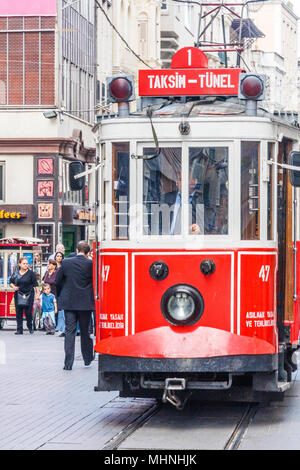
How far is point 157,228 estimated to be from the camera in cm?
1102

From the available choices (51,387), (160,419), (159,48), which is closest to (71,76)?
(159,48)

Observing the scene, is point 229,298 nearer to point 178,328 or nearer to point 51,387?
point 178,328

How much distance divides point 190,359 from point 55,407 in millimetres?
2423

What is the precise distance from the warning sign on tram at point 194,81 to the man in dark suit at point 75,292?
16.4ft

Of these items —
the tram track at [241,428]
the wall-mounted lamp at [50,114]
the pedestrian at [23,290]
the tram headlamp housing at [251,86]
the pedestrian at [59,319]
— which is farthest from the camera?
the wall-mounted lamp at [50,114]

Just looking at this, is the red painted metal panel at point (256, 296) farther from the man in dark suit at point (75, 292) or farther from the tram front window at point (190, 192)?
the man in dark suit at point (75, 292)

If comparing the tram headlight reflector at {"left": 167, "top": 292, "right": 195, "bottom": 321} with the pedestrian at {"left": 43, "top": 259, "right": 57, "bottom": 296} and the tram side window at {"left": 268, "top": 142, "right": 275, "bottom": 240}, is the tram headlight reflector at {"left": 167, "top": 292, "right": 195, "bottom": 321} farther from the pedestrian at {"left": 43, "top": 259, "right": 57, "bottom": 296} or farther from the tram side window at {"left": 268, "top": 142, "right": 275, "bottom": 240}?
the pedestrian at {"left": 43, "top": 259, "right": 57, "bottom": 296}

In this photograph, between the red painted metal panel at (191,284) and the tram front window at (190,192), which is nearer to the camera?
the red painted metal panel at (191,284)

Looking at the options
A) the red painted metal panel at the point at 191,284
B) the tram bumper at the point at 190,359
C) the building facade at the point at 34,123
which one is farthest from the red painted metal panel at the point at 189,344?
the building facade at the point at 34,123

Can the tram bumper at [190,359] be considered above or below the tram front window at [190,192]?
below

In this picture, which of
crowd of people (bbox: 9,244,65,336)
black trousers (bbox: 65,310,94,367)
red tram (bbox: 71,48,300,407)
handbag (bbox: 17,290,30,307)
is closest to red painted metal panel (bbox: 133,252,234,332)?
red tram (bbox: 71,48,300,407)

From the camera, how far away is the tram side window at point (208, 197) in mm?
10945

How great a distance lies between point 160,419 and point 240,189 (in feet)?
8.12

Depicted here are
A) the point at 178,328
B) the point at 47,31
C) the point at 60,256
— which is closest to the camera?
the point at 178,328
